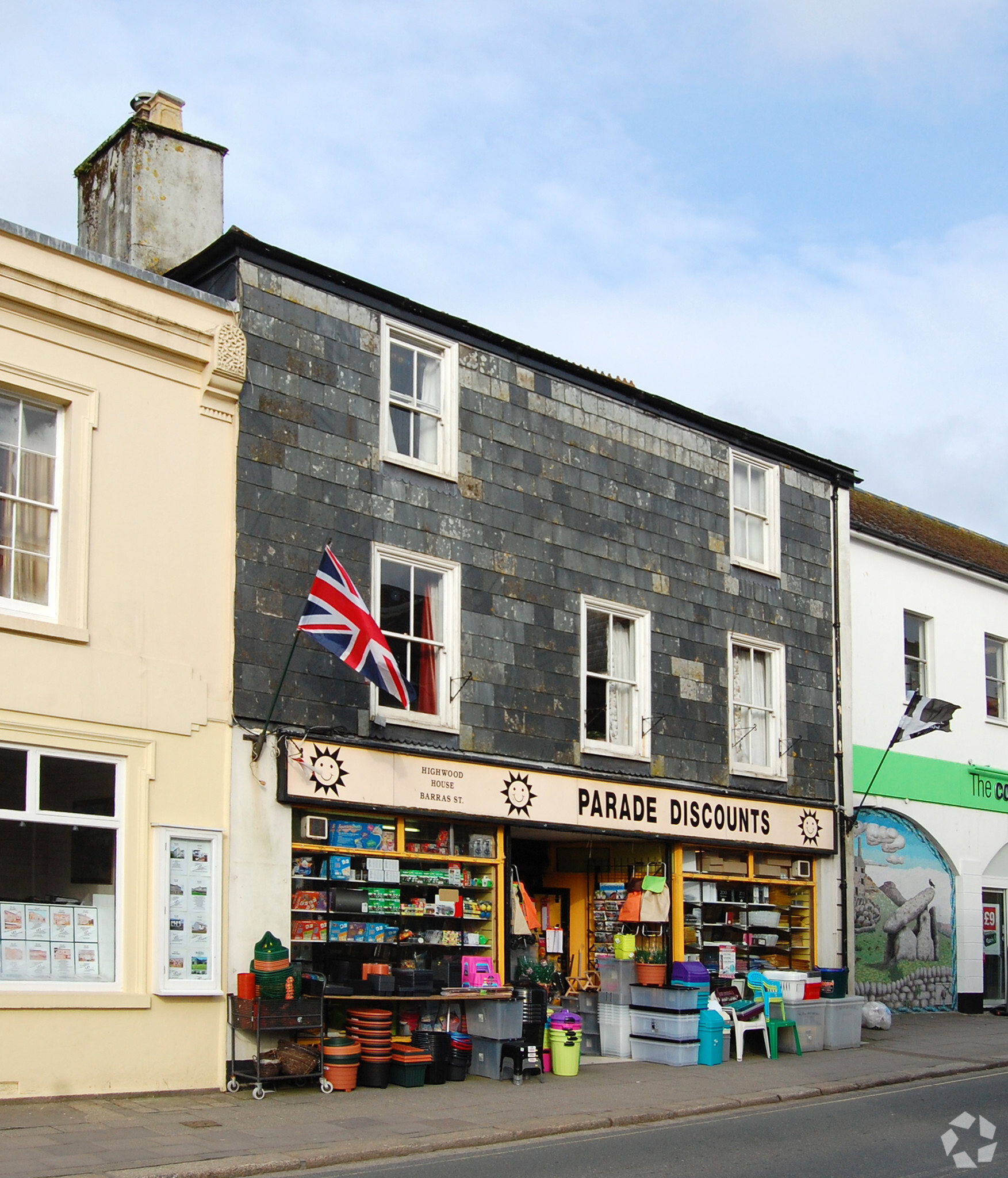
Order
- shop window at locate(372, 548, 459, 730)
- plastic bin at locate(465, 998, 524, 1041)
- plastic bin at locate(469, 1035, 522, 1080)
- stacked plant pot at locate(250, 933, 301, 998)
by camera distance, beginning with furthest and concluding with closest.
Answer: shop window at locate(372, 548, 459, 730), plastic bin at locate(465, 998, 524, 1041), plastic bin at locate(469, 1035, 522, 1080), stacked plant pot at locate(250, 933, 301, 998)

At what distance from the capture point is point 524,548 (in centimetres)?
1759

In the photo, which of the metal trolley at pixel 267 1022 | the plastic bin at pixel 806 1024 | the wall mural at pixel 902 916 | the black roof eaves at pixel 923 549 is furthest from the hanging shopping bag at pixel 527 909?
the black roof eaves at pixel 923 549

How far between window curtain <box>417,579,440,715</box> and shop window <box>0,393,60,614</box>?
14.8 feet

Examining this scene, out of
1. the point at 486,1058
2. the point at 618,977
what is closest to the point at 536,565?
the point at 618,977

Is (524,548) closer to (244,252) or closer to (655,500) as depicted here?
(655,500)

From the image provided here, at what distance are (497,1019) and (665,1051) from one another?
2.66 m

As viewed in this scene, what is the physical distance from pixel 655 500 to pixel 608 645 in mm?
2212

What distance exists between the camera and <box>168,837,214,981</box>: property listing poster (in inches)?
530

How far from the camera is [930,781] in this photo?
949 inches

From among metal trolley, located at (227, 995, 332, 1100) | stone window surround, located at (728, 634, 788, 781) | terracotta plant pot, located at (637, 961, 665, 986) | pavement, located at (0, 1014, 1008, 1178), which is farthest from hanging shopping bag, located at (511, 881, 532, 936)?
stone window surround, located at (728, 634, 788, 781)

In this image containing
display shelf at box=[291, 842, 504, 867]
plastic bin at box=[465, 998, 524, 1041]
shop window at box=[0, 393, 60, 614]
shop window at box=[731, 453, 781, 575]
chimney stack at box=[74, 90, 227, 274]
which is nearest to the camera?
shop window at box=[0, 393, 60, 614]

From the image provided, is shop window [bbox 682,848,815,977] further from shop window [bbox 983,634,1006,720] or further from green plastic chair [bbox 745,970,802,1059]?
shop window [bbox 983,634,1006,720]

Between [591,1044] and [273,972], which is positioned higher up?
[273,972]

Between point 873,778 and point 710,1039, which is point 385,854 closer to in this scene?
point 710,1039
